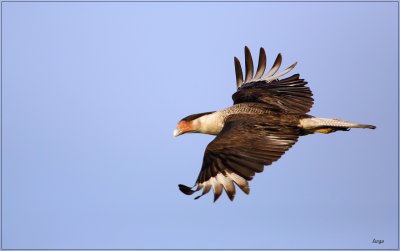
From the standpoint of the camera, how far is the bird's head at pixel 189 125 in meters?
12.1

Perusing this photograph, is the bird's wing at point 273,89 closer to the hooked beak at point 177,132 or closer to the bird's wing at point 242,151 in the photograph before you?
the bird's wing at point 242,151

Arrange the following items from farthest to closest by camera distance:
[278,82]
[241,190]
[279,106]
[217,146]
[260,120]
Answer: [278,82]
[279,106]
[260,120]
[217,146]
[241,190]

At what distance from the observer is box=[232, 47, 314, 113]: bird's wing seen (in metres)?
12.2

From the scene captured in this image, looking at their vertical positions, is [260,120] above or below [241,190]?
above

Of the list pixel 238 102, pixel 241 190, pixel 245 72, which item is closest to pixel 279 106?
pixel 238 102

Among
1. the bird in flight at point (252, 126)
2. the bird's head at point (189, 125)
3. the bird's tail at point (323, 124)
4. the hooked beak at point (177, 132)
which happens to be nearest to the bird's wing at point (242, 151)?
the bird in flight at point (252, 126)

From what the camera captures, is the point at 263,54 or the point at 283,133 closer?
the point at 283,133

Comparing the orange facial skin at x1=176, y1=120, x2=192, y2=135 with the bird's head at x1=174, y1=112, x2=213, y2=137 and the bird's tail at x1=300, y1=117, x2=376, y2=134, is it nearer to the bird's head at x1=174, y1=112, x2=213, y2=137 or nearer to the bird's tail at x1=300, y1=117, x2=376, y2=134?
the bird's head at x1=174, y1=112, x2=213, y2=137

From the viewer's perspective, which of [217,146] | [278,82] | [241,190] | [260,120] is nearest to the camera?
[241,190]

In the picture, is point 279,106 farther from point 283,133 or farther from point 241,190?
point 241,190

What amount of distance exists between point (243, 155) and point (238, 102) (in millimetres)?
2580

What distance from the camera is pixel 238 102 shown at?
12.5m

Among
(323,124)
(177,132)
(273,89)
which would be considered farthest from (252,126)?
(273,89)

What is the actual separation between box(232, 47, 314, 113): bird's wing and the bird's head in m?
0.82
